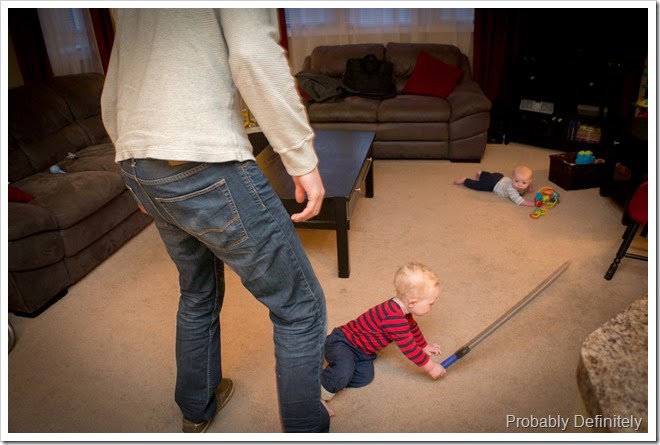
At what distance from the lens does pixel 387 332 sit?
158cm

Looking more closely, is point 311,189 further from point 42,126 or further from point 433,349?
point 42,126

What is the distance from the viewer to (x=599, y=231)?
251 cm

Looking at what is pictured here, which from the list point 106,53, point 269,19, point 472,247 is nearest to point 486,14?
point 472,247

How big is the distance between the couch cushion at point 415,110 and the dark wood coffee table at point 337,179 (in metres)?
0.73

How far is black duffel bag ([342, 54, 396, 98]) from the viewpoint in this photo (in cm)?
382

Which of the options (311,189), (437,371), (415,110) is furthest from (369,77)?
(311,189)

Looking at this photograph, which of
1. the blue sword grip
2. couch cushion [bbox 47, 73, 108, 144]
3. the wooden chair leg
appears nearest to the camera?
the blue sword grip

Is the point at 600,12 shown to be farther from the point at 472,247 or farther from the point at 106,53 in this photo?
the point at 106,53

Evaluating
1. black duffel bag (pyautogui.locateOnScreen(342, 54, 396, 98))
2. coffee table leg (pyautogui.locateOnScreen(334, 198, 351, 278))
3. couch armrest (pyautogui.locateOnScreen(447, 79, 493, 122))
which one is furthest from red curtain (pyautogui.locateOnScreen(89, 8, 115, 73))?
coffee table leg (pyautogui.locateOnScreen(334, 198, 351, 278))

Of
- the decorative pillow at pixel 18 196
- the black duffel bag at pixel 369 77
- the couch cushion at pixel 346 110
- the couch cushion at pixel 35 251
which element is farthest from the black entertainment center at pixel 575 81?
the decorative pillow at pixel 18 196

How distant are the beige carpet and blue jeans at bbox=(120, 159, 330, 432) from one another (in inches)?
6.9

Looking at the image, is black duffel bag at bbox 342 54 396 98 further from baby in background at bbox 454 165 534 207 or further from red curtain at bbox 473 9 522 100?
baby in background at bbox 454 165 534 207

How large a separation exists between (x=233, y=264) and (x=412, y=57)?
3.35m

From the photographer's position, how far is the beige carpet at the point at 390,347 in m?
1.55
